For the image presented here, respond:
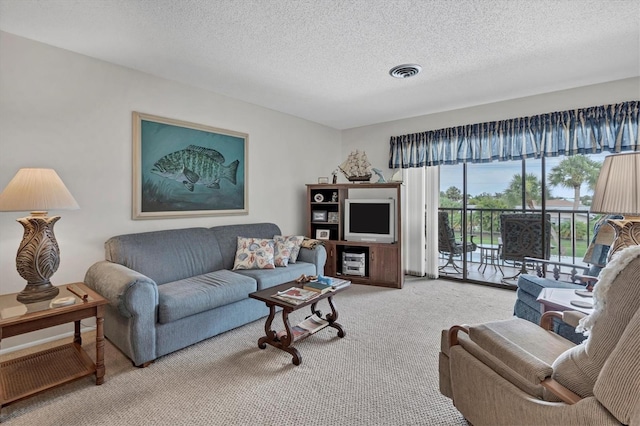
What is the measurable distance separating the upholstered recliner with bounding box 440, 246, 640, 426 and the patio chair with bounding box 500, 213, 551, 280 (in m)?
2.67

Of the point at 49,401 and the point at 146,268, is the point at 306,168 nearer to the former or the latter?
the point at 146,268

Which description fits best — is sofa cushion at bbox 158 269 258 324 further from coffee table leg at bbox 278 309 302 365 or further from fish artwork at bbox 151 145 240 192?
fish artwork at bbox 151 145 240 192

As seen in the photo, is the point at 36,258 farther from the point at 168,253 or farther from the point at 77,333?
the point at 168,253

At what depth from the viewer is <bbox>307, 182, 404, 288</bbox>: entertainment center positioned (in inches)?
167

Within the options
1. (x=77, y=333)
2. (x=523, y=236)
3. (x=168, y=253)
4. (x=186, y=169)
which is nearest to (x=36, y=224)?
(x=77, y=333)

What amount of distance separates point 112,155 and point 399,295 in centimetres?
346

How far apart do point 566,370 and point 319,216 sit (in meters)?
3.73

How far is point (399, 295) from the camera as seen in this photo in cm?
389

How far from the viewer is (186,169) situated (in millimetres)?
3391

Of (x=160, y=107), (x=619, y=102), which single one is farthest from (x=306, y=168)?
(x=619, y=102)

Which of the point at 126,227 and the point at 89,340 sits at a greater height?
the point at 126,227

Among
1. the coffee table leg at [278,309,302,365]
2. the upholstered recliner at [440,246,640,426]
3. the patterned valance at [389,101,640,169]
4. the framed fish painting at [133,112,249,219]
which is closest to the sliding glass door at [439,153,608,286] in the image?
the patterned valance at [389,101,640,169]

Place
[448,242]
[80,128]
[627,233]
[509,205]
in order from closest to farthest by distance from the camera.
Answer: [627,233]
[80,128]
[509,205]
[448,242]

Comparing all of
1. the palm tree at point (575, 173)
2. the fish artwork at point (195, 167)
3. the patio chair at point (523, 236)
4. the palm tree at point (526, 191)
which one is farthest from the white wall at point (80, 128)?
the palm tree at point (575, 173)
